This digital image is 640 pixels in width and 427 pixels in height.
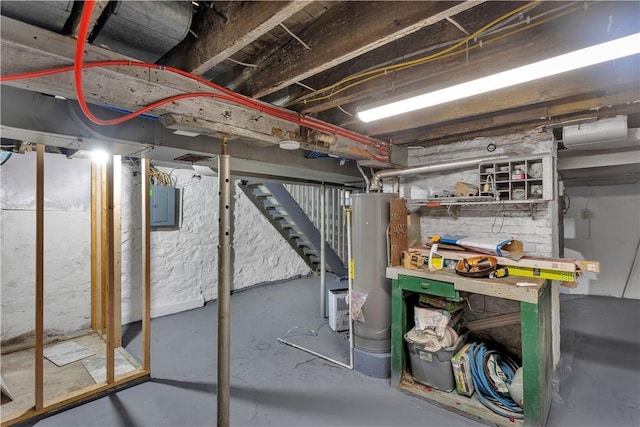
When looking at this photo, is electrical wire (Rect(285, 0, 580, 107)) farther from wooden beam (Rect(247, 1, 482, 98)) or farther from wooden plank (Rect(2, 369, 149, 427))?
wooden plank (Rect(2, 369, 149, 427))

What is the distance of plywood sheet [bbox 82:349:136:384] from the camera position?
8.03ft

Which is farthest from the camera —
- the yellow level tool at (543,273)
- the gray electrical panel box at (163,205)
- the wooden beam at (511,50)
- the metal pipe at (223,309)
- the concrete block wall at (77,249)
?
the gray electrical panel box at (163,205)

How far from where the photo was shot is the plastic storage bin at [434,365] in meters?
2.18

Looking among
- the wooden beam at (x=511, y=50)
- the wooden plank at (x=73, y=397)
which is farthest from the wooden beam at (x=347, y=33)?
the wooden plank at (x=73, y=397)

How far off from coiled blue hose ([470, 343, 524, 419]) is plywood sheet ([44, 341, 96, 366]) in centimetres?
328

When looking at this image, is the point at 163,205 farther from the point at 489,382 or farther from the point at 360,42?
the point at 489,382

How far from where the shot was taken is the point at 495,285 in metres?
1.92

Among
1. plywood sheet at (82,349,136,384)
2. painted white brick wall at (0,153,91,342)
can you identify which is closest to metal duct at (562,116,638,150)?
plywood sheet at (82,349,136,384)

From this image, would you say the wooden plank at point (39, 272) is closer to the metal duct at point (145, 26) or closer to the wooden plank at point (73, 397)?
the wooden plank at point (73, 397)

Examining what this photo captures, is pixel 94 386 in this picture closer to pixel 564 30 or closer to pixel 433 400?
pixel 433 400

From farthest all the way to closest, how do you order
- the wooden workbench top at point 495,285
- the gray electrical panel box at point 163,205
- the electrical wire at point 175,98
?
the gray electrical panel box at point 163,205 < the wooden workbench top at point 495,285 < the electrical wire at point 175,98

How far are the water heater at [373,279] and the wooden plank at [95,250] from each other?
2690 millimetres

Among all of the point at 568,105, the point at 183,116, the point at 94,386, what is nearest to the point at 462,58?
the point at 568,105

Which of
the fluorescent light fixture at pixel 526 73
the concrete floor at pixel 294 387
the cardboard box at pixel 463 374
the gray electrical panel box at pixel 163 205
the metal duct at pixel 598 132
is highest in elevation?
the fluorescent light fixture at pixel 526 73
